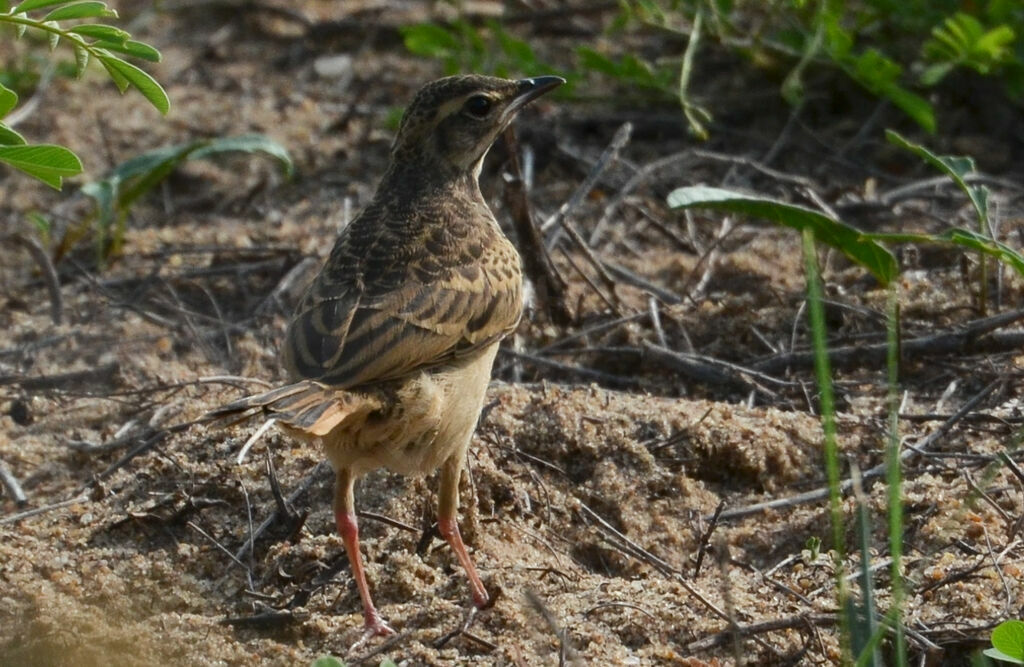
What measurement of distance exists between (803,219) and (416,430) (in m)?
2.30

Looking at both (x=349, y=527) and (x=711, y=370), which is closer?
(x=349, y=527)

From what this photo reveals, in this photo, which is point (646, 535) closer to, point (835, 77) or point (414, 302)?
point (414, 302)

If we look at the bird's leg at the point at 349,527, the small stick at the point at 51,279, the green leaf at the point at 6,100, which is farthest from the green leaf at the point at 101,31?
the small stick at the point at 51,279

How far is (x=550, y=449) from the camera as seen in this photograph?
5.80 metres

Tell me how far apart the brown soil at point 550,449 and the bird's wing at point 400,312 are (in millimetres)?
642

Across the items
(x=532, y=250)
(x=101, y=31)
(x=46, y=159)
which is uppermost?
(x=101, y=31)

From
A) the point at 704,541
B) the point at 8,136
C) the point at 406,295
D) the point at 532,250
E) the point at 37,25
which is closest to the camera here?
the point at 37,25

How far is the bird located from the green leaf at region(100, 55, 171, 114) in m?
0.97

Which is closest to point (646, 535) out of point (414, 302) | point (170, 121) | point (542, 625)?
point (542, 625)

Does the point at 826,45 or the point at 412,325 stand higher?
the point at 826,45

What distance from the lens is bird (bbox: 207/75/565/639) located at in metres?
4.78

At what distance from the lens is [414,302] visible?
5188 millimetres

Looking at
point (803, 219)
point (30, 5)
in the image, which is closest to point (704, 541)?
point (803, 219)

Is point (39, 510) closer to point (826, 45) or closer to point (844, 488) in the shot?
point (844, 488)
